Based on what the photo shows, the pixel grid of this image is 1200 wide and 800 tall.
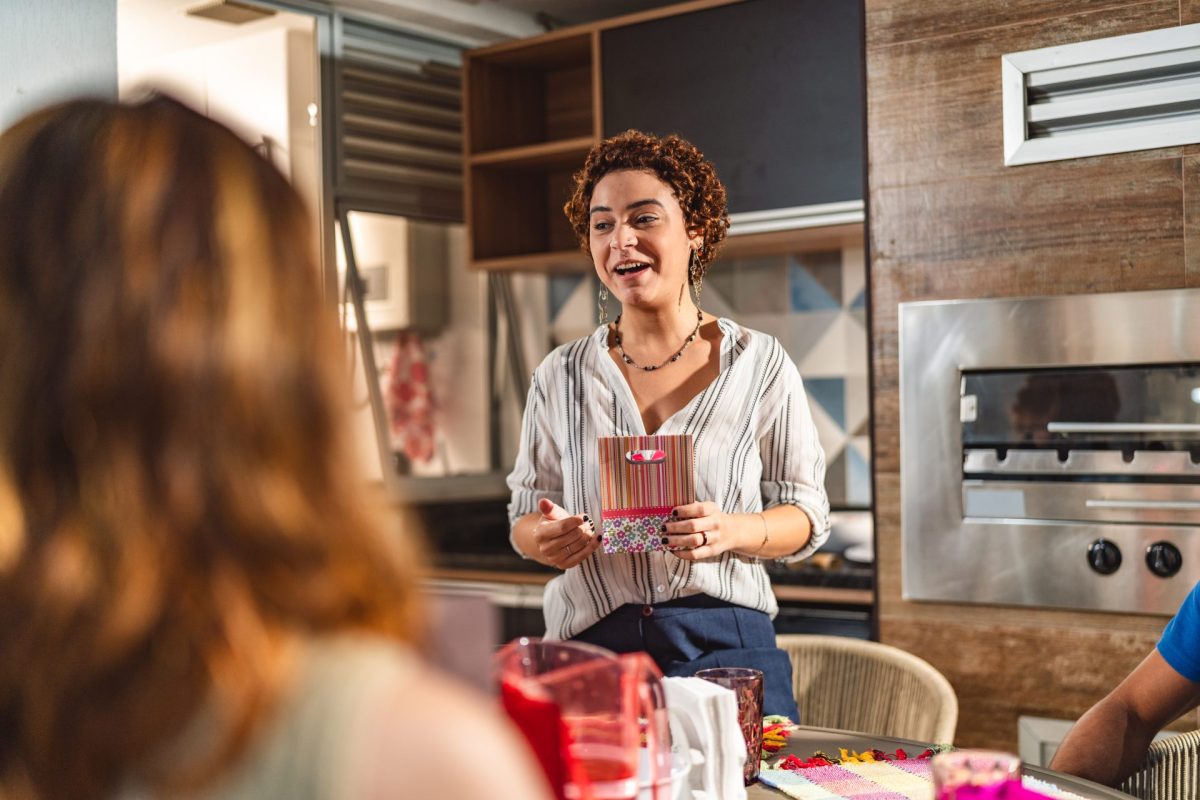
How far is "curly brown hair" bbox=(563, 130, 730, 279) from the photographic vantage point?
1.99m

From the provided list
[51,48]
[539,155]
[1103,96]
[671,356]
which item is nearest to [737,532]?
[671,356]

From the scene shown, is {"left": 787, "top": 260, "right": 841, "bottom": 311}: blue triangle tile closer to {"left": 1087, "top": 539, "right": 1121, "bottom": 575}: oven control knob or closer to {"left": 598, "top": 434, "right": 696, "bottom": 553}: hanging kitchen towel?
{"left": 1087, "top": 539, "right": 1121, "bottom": 575}: oven control knob

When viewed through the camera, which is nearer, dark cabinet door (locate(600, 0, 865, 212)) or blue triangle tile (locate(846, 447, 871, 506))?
dark cabinet door (locate(600, 0, 865, 212))

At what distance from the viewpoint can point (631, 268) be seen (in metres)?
1.94

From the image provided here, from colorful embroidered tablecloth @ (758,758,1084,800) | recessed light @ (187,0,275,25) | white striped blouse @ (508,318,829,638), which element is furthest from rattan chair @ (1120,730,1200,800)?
recessed light @ (187,0,275,25)

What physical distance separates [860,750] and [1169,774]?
389 millimetres

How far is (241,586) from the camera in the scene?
1.64 ft

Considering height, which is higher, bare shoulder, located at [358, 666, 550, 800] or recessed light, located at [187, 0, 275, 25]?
recessed light, located at [187, 0, 275, 25]

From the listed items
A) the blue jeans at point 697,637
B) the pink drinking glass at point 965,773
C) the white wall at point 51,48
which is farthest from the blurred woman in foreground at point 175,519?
the white wall at point 51,48

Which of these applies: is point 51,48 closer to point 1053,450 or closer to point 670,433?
point 670,433

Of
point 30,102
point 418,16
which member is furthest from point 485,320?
point 30,102

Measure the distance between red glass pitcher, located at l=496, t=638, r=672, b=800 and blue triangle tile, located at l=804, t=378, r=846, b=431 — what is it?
111 inches

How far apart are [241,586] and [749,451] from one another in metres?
1.46

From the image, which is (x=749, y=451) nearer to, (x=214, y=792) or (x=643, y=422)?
(x=643, y=422)
